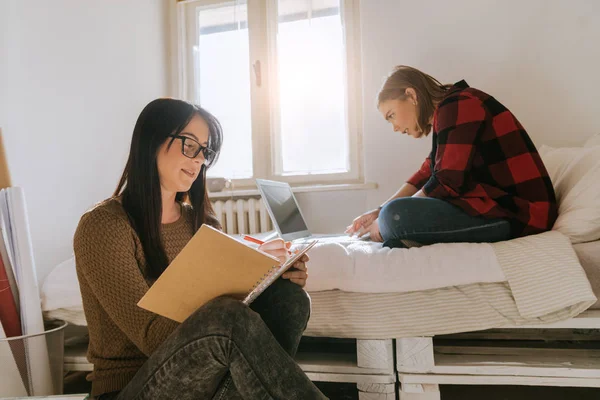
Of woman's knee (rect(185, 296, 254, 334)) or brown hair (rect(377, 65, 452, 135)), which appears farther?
brown hair (rect(377, 65, 452, 135))

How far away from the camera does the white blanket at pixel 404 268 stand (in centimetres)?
96

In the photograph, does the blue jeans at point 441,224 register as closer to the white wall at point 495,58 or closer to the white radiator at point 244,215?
the white wall at point 495,58

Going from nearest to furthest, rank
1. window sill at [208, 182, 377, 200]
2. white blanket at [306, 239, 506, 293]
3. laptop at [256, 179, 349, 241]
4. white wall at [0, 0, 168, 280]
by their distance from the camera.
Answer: white blanket at [306, 239, 506, 293]
white wall at [0, 0, 168, 280]
laptop at [256, 179, 349, 241]
window sill at [208, 182, 377, 200]

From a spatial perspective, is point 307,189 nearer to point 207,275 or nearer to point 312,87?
point 312,87

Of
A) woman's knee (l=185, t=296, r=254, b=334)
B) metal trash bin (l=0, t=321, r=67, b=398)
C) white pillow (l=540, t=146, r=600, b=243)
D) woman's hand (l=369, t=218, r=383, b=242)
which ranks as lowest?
metal trash bin (l=0, t=321, r=67, b=398)

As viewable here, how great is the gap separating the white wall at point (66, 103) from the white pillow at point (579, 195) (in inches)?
65.6

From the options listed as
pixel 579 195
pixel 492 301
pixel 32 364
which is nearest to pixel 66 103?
pixel 32 364

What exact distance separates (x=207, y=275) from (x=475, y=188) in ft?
2.49

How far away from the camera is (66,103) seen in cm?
164

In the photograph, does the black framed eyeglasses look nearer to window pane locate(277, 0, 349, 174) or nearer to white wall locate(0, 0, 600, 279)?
white wall locate(0, 0, 600, 279)

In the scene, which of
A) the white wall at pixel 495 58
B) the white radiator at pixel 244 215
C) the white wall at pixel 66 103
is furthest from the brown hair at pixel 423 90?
the white wall at pixel 66 103

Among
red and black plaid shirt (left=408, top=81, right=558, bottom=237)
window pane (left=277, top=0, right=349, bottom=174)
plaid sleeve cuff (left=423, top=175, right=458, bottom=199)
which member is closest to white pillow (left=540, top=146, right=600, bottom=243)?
red and black plaid shirt (left=408, top=81, right=558, bottom=237)

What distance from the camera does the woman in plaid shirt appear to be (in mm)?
1062

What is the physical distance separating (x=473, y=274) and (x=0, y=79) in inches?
60.9
